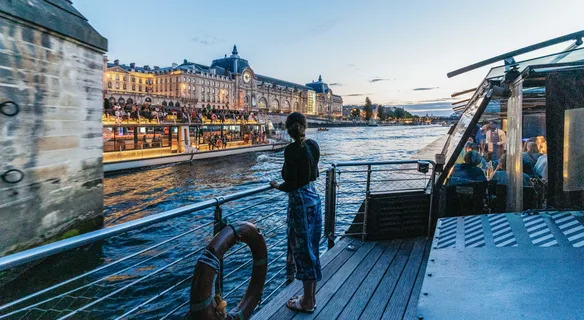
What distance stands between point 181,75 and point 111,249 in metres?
115

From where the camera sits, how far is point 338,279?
13.1 ft

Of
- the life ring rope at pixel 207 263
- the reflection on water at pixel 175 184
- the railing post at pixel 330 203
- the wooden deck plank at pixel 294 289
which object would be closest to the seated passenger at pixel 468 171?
the wooden deck plank at pixel 294 289

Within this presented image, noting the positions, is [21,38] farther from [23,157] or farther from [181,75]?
[181,75]

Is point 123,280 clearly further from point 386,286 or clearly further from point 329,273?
point 386,286

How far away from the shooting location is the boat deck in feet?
10.9

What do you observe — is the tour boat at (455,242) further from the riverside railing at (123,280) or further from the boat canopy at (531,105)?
the riverside railing at (123,280)

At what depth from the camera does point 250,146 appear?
37500 mm

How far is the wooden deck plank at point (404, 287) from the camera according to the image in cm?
328

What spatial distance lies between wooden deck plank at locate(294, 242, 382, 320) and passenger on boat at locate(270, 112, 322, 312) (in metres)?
0.18

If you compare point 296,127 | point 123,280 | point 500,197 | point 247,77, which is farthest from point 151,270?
point 247,77

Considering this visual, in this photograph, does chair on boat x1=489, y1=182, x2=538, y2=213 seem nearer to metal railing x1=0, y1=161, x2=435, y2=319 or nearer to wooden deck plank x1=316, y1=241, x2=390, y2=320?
metal railing x1=0, y1=161, x2=435, y2=319

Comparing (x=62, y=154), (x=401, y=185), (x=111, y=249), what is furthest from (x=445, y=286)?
(x=111, y=249)

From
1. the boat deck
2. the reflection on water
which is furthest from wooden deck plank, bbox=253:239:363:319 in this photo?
the reflection on water

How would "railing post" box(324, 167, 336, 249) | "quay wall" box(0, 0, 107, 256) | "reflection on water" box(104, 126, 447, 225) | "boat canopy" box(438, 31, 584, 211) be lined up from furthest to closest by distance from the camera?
"reflection on water" box(104, 126, 447, 225) → "quay wall" box(0, 0, 107, 256) → "railing post" box(324, 167, 336, 249) → "boat canopy" box(438, 31, 584, 211)
